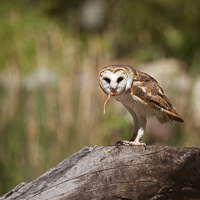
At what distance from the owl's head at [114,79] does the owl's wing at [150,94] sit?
0.09 m

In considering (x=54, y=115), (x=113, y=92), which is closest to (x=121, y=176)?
(x=113, y=92)

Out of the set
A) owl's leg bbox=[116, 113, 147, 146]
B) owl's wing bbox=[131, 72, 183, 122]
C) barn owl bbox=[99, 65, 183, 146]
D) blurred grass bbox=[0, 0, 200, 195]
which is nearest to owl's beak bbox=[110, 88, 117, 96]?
barn owl bbox=[99, 65, 183, 146]

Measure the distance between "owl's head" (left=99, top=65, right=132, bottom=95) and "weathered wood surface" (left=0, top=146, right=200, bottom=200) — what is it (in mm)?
237

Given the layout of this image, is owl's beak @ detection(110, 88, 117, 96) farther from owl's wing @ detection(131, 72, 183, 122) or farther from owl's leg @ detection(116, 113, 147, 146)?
owl's leg @ detection(116, 113, 147, 146)

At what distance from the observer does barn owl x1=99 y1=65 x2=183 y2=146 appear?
183cm

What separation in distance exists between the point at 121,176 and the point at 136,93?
1.26 feet

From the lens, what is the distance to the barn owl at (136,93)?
6.00 feet

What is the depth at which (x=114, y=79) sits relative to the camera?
1809 millimetres

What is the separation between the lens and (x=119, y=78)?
185 cm

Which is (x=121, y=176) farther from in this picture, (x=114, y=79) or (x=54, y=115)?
(x=54, y=115)

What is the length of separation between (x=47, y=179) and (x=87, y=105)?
1.74m

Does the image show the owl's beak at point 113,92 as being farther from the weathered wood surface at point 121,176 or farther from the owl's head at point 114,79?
the weathered wood surface at point 121,176

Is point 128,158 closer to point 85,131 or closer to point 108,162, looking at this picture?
point 108,162

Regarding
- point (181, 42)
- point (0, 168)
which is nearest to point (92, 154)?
point (0, 168)
